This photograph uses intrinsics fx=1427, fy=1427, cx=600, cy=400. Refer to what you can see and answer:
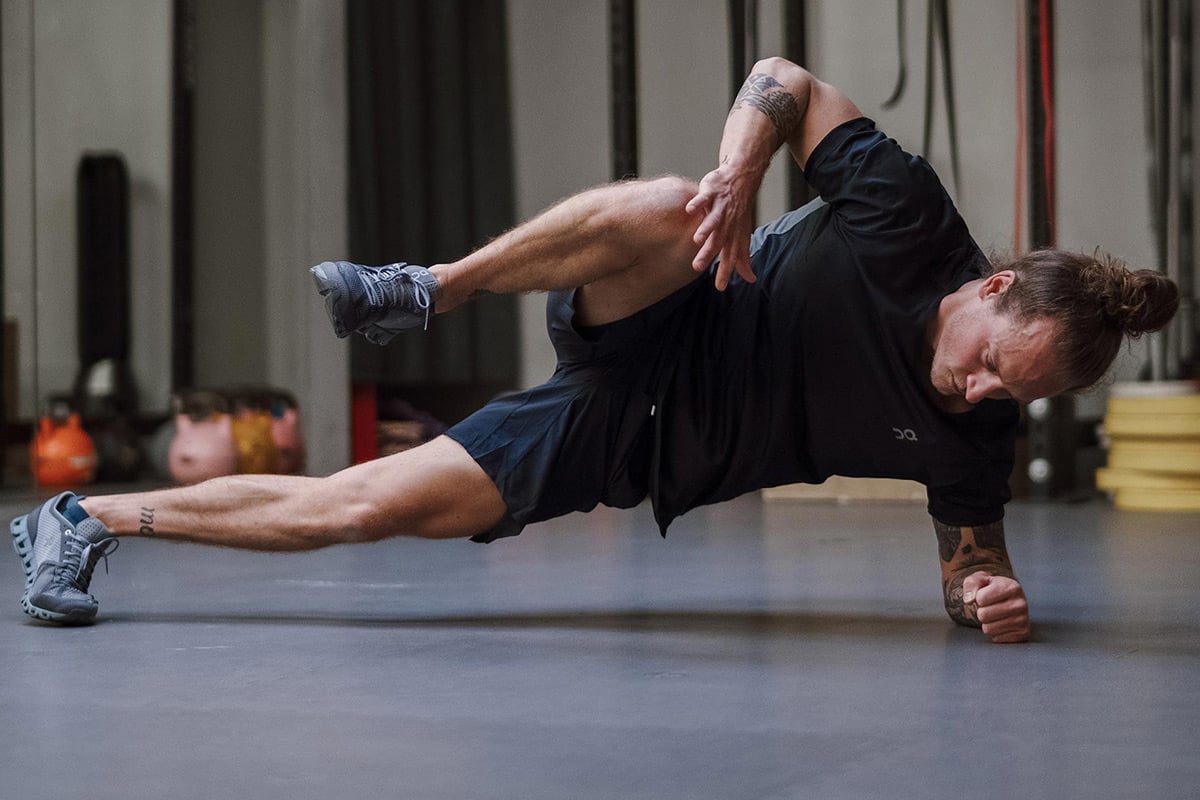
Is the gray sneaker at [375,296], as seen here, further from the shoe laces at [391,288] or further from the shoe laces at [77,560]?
the shoe laces at [77,560]

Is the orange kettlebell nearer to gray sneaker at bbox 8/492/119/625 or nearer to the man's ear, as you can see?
gray sneaker at bbox 8/492/119/625

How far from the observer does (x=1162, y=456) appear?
4223 mm

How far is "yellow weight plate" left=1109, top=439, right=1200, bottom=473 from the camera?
4.18m

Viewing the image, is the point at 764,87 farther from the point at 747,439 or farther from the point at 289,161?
the point at 289,161

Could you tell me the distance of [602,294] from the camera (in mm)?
2199

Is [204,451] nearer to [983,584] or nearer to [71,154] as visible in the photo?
[71,154]

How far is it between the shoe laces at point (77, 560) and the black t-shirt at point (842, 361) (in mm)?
918

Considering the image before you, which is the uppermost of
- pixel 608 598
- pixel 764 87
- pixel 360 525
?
pixel 764 87

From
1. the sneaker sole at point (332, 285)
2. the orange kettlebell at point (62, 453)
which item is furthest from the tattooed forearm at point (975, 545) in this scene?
the orange kettlebell at point (62, 453)

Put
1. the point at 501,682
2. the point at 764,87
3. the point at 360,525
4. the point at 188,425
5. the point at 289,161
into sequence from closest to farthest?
the point at 501,682 → the point at 764,87 → the point at 360,525 → the point at 188,425 → the point at 289,161

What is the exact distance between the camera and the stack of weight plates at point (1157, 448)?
420 cm

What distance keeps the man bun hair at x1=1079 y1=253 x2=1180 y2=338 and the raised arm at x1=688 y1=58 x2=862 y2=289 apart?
1.48ft

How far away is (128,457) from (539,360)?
172 centimetres

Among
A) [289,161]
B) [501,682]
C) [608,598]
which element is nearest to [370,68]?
[289,161]
